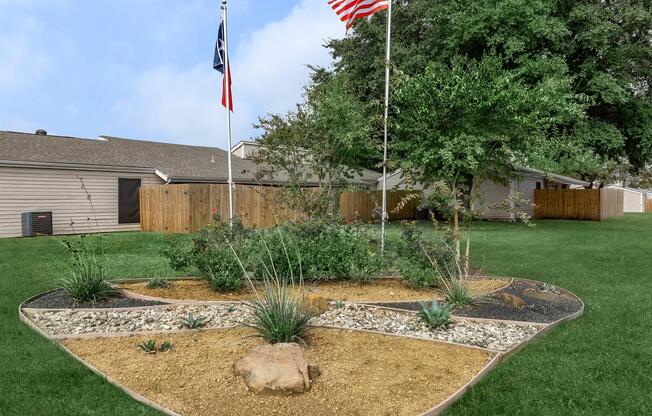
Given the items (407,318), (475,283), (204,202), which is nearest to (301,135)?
(204,202)

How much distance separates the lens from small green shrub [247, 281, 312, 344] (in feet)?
13.6

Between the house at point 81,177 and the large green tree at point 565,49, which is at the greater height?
the large green tree at point 565,49

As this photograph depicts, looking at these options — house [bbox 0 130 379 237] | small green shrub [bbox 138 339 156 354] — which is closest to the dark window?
house [bbox 0 130 379 237]

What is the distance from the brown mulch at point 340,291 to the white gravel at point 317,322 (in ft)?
2.04

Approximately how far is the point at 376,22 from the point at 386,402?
20807 mm

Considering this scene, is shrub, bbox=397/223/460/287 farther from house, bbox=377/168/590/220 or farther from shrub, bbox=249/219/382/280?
house, bbox=377/168/590/220

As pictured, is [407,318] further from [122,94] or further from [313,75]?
[313,75]

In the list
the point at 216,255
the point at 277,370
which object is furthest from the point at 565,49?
the point at 277,370

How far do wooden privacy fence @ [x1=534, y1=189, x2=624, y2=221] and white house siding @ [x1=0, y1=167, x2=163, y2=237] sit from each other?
2121 cm

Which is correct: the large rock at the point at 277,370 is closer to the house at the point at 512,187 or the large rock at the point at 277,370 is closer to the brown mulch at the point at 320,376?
the brown mulch at the point at 320,376

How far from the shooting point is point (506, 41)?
1820 cm

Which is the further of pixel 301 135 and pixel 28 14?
pixel 301 135

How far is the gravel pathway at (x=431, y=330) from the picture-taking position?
466 cm

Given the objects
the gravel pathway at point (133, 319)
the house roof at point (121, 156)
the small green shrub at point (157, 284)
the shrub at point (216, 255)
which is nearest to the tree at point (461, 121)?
the shrub at point (216, 255)
